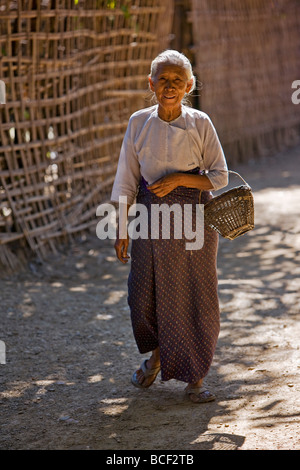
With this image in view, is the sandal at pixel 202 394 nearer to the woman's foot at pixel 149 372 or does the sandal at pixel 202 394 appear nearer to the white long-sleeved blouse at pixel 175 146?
the woman's foot at pixel 149 372

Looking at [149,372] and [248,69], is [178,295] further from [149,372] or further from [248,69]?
[248,69]

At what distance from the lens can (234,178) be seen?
8898mm

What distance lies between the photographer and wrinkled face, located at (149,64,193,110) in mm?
3049

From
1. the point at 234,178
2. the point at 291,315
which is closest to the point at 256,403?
the point at 291,315

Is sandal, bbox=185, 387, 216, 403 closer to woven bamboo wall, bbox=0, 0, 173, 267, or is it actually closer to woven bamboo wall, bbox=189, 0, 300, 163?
woven bamboo wall, bbox=0, 0, 173, 267

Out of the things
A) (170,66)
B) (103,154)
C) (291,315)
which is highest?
(170,66)

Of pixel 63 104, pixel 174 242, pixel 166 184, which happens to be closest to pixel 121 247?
pixel 174 242

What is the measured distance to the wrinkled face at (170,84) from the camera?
305 cm

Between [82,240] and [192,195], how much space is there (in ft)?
10.6

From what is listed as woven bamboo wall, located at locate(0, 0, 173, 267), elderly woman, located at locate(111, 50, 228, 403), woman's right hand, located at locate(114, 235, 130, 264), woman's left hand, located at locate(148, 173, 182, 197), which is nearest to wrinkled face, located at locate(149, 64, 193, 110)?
elderly woman, located at locate(111, 50, 228, 403)

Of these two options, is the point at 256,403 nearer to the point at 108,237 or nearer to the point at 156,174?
the point at 156,174

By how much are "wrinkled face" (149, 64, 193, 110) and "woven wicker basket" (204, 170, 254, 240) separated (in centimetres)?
41
